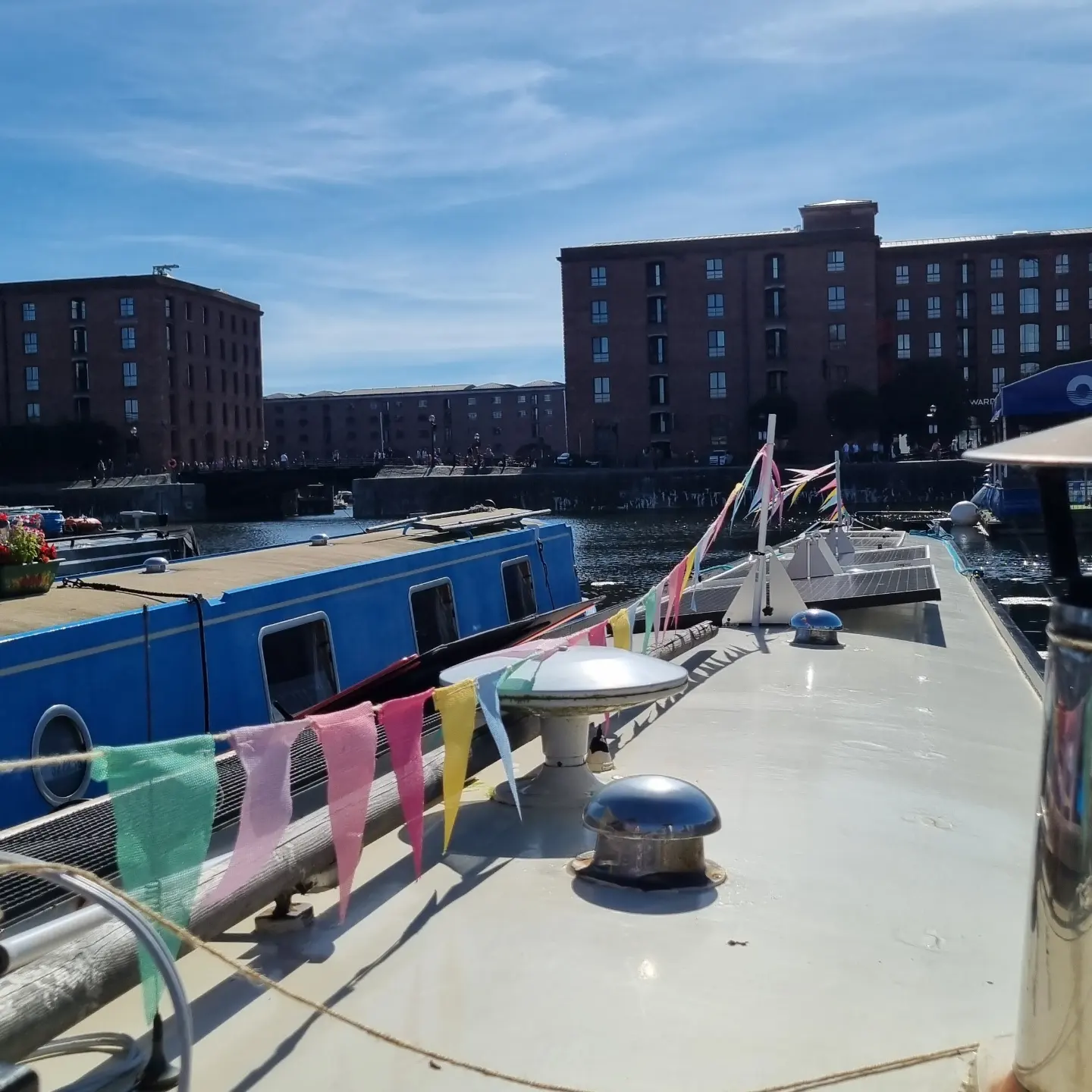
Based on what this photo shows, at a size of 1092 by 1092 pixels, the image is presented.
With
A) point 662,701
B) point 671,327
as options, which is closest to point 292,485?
point 671,327

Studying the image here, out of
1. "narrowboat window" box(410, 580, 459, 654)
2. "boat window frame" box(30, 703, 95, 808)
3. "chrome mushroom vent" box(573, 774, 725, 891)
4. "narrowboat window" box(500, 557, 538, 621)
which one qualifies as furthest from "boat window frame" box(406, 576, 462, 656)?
"chrome mushroom vent" box(573, 774, 725, 891)

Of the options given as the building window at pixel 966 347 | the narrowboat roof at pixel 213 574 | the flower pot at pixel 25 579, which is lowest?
the narrowboat roof at pixel 213 574

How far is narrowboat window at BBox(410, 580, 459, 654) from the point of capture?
11242 millimetres

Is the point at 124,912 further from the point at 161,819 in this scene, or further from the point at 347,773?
the point at 347,773

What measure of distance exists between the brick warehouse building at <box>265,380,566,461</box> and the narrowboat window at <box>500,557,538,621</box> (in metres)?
146

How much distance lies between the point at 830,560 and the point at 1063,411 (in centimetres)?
3207

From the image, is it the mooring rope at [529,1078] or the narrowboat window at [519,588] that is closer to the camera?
the mooring rope at [529,1078]

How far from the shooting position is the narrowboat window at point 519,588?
1360 cm

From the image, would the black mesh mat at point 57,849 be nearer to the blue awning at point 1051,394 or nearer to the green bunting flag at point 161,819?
the green bunting flag at point 161,819

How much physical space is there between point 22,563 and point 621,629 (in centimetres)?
450

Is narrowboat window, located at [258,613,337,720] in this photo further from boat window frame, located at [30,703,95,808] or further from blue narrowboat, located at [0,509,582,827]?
boat window frame, located at [30,703,95,808]

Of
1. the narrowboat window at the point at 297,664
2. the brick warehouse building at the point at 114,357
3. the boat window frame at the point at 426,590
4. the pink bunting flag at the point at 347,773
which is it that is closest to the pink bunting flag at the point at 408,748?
the pink bunting flag at the point at 347,773

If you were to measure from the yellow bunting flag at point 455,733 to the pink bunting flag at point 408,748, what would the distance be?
0.48 feet

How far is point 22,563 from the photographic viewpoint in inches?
300
